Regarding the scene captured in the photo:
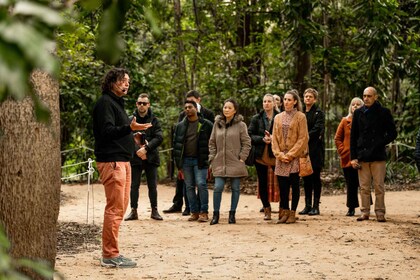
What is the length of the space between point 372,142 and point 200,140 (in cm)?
254

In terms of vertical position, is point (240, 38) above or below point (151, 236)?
above

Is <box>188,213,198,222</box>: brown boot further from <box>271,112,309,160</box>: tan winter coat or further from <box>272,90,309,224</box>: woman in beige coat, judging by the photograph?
<box>271,112,309,160</box>: tan winter coat

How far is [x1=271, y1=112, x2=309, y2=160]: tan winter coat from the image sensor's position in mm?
10352

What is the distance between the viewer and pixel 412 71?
60.5ft

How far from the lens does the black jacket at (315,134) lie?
11.5 meters

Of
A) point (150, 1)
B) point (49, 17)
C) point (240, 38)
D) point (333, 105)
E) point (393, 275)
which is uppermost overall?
point (240, 38)

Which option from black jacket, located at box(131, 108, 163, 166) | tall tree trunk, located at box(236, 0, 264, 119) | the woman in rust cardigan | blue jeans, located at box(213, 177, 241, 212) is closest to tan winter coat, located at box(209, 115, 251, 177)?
blue jeans, located at box(213, 177, 241, 212)

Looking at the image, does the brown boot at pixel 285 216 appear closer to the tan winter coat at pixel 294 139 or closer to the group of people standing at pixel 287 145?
the group of people standing at pixel 287 145

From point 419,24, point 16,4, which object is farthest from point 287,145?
point 16,4

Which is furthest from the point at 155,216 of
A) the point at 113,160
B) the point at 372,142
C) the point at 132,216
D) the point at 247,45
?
the point at 247,45

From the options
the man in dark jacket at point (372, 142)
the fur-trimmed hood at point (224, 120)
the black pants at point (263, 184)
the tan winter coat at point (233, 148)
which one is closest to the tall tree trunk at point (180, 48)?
the black pants at point (263, 184)

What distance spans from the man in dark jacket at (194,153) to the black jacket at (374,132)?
227 centimetres

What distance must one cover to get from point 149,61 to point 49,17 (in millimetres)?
21421

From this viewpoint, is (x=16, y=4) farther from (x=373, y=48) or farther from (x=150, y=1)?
(x=373, y=48)
